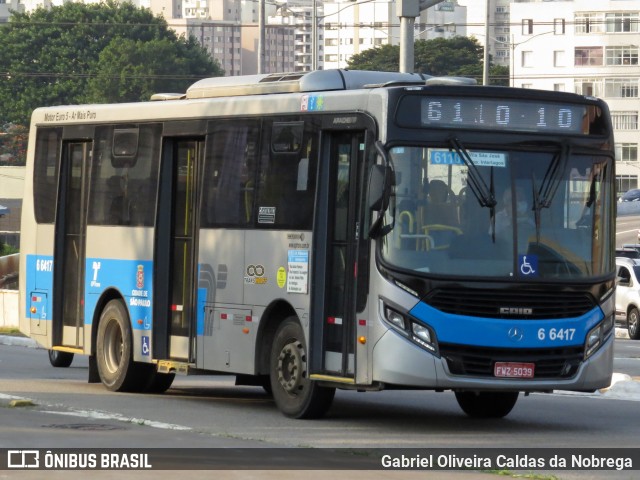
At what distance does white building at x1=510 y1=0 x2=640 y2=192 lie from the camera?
132 metres

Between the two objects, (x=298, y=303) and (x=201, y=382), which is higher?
(x=298, y=303)

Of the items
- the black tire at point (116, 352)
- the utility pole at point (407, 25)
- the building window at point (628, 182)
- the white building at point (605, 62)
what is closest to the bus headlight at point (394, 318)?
the black tire at point (116, 352)

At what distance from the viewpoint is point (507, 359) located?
1388cm

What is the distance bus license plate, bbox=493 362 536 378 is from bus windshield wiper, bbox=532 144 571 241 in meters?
1.12

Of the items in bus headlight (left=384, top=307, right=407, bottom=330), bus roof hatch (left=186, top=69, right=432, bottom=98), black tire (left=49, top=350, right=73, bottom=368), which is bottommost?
black tire (left=49, top=350, right=73, bottom=368)

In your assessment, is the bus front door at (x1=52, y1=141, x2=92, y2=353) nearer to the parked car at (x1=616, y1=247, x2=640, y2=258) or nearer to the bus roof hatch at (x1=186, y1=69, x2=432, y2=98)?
the bus roof hatch at (x1=186, y1=69, x2=432, y2=98)

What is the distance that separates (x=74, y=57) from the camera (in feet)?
420

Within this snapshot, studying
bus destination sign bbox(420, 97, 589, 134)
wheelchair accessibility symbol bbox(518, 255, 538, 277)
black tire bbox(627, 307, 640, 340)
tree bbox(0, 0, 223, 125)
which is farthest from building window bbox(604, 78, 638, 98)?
wheelchair accessibility symbol bbox(518, 255, 538, 277)

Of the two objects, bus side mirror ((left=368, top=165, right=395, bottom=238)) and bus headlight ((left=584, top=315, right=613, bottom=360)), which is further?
bus headlight ((left=584, top=315, right=613, bottom=360))

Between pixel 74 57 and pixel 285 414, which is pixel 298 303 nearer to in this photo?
pixel 285 414

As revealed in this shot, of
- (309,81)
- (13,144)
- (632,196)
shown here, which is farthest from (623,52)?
(309,81)

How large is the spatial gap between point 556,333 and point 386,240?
1.72m

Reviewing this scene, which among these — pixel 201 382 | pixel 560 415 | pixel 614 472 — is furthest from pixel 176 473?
pixel 201 382

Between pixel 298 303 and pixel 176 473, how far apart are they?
429 centimetres
